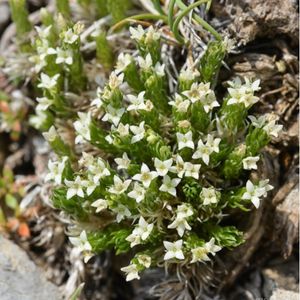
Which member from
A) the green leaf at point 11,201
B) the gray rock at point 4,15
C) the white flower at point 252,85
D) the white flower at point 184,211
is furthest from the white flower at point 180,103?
the gray rock at point 4,15

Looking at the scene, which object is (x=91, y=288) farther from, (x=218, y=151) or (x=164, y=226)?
(x=218, y=151)

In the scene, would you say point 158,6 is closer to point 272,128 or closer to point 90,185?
point 272,128

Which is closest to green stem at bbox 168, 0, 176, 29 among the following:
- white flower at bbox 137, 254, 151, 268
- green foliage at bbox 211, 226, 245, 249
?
green foliage at bbox 211, 226, 245, 249

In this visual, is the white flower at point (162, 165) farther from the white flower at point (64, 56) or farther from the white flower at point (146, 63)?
the white flower at point (64, 56)

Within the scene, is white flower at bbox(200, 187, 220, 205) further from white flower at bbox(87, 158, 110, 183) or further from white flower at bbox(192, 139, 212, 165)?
white flower at bbox(87, 158, 110, 183)

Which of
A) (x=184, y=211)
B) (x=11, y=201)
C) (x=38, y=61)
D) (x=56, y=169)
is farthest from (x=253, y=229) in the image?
(x=38, y=61)

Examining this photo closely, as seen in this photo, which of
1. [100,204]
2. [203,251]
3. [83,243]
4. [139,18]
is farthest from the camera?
[139,18]

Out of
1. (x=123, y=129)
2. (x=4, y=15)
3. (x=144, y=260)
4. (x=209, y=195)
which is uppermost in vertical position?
(x=4, y=15)
